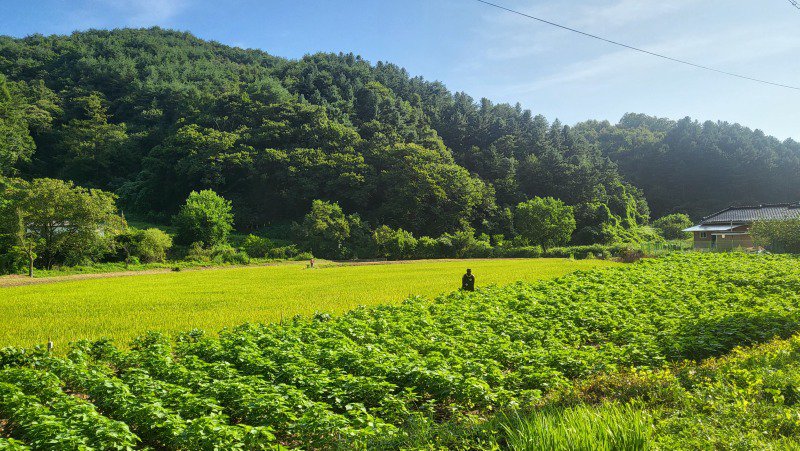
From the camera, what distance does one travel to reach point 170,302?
66.6ft

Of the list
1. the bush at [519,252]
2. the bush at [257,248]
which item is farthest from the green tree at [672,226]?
the bush at [257,248]

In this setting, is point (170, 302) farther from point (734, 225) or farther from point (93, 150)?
point (93, 150)

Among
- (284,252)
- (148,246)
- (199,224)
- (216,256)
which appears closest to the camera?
(148,246)

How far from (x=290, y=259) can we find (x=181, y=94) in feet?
180

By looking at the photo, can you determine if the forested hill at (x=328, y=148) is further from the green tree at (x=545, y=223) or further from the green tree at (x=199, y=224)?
the green tree at (x=199, y=224)

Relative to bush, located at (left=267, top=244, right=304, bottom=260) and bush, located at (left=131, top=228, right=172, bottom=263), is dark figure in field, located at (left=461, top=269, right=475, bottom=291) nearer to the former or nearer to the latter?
bush, located at (left=267, top=244, right=304, bottom=260)

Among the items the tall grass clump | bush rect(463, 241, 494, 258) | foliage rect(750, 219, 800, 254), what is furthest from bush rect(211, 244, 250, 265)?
foliage rect(750, 219, 800, 254)

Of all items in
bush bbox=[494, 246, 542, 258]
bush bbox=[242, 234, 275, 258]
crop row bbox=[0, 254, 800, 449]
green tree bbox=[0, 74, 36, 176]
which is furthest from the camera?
green tree bbox=[0, 74, 36, 176]

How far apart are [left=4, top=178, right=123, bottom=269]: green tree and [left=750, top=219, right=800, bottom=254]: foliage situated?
59.1m

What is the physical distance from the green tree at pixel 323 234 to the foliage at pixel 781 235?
44155 millimetres

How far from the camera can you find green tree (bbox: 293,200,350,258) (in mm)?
57281

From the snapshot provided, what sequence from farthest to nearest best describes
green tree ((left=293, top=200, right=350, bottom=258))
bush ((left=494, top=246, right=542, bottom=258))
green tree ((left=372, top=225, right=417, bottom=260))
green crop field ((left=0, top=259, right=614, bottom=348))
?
bush ((left=494, top=246, right=542, bottom=258)), green tree ((left=293, top=200, right=350, bottom=258)), green tree ((left=372, top=225, right=417, bottom=260)), green crop field ((left=0, top=259, right=614, bottom=348))

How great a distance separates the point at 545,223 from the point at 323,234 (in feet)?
103

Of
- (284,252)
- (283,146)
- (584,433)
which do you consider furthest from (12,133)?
(584,433)
